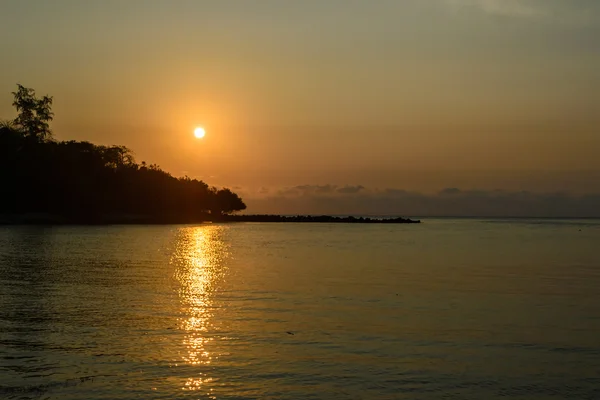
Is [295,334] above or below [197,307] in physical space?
below

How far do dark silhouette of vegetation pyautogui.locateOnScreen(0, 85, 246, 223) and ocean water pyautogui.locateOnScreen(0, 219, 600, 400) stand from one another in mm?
105935

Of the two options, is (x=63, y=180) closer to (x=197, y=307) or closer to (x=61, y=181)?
(x=61, y=181)

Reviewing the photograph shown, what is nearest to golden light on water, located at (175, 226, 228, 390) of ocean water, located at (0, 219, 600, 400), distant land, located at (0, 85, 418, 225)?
ocean water, located at (0, 219, 600, 400)

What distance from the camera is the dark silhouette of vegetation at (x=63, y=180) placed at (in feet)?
456

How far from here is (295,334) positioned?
71.2ft

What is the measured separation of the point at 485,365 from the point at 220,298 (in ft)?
50.0

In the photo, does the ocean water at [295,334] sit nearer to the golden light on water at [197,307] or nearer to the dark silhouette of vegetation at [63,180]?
the golden light on water at [197,307]

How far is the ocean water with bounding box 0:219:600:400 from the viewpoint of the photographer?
51.7 feet

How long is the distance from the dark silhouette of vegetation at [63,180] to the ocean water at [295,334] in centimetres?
10593

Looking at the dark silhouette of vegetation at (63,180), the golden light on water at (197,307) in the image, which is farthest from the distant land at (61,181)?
the golden light on water at (197,307)

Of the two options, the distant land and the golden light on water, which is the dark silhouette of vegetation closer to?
the distant land

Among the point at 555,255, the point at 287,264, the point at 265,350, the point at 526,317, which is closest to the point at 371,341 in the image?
the point at 265,350

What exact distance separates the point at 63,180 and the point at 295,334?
13669cm

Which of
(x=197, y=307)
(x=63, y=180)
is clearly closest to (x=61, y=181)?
(x=63, y=180)
